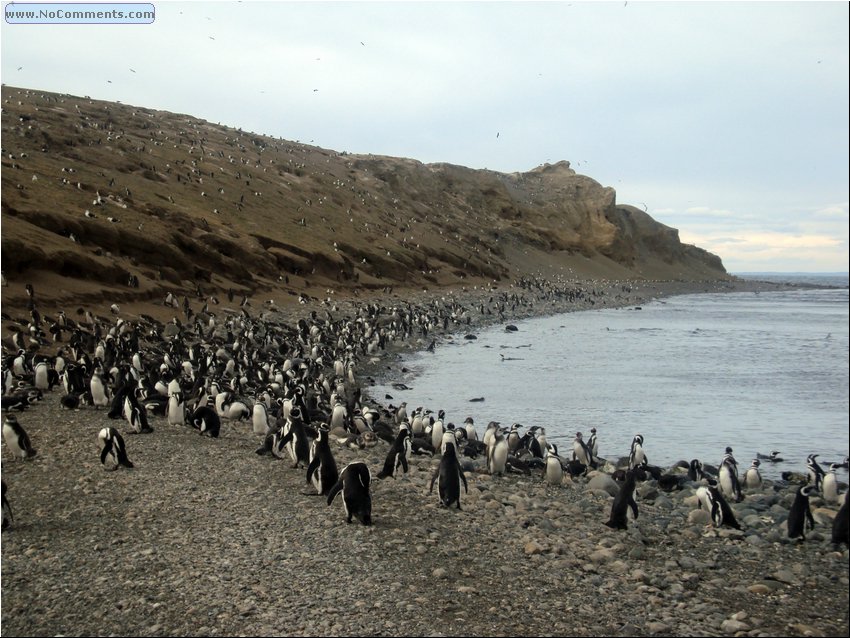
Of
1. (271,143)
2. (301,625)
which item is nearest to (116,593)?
(301,625)

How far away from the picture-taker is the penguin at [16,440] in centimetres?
1003

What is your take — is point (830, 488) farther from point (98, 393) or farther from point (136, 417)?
point (98, 393)

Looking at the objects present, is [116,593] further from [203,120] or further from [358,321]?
[203,120]

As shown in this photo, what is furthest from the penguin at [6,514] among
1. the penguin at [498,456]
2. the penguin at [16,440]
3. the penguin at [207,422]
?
the penguin at [498,456]

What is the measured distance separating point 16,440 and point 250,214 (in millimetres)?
37359

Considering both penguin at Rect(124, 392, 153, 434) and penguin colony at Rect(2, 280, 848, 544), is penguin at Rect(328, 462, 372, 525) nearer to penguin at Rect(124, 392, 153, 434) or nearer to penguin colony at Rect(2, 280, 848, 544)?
penguin colony at Rect(2, 280, 848, 544)

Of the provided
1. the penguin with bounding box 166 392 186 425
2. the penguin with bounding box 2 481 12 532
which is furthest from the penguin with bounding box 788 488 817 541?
the penguin with bounding box 166 392 186 425

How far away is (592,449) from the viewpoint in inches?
535

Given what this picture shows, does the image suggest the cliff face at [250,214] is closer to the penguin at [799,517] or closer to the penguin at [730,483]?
the penguin at [730,483]

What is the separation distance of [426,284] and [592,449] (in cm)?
3943

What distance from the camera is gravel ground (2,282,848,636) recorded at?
619cm

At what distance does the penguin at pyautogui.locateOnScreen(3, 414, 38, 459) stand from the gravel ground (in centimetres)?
33

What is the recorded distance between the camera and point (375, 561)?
737cm

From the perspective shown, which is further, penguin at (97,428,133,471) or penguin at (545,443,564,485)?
penguin at (545,443,564,485)
